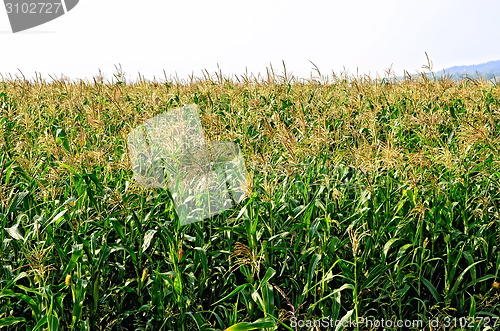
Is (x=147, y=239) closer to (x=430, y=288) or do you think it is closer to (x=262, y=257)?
(x=262, y=257)

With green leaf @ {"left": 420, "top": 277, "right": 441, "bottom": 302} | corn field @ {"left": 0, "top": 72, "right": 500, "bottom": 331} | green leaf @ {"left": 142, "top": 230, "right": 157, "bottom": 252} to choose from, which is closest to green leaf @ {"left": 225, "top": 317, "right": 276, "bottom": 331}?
corn field @ {"left": 0, "top": 72, "right": 500, "bottom": 331}

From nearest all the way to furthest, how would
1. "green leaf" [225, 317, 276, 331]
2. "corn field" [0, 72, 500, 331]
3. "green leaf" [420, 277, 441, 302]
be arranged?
"green leaf" [225, 317, 276, 331]
"corn field" [0, 72, 500, 331]
"green leaf" [420, 277, 441, 302]

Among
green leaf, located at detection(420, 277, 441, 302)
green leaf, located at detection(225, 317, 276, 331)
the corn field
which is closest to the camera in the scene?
green leaf, located at detection(225, 317, 276, 331)

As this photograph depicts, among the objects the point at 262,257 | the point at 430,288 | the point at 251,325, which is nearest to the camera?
the point at 251,325

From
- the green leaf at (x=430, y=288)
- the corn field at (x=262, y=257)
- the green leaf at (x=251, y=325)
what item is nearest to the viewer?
the green leaf at (x=251, y=325)

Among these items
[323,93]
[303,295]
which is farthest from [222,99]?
[303,295]

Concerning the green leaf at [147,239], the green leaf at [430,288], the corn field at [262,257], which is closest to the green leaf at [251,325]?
the corn field at [262,257]

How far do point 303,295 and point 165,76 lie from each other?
7413mm

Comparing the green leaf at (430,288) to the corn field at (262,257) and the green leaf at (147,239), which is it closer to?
the corn field at (262,257)

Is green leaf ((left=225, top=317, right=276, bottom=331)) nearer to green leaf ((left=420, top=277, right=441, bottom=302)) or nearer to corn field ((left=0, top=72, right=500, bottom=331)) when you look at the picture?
corn field ((left=0, top=72, right=500, bottom=331))

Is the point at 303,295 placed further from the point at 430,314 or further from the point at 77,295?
the point at 77,295

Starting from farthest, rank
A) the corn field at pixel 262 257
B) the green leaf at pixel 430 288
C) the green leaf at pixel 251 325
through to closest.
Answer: the green leaf at pixel 430 288
the corn field at pixel 262 257
the green leaf at pixel 251 325

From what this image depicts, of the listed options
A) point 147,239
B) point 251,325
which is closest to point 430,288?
point 251,325

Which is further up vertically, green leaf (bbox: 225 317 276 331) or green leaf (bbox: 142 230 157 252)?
green leaf (bbox: 142 230 157 252)
